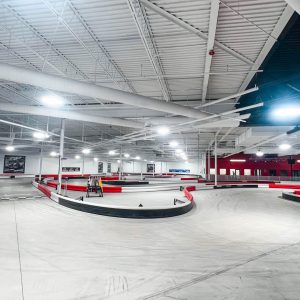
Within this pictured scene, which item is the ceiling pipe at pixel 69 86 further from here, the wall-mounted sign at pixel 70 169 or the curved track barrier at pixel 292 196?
the wall-mounted sign at pixel 70 169

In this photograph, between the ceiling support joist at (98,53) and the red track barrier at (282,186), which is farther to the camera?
the red track barrier at (282,186)

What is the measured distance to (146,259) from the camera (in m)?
3.70

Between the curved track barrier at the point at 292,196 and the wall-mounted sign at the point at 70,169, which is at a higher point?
the wall-mounted sign at the point at 70,169

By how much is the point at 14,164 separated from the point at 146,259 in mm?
31553

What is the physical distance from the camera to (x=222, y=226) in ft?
19.9

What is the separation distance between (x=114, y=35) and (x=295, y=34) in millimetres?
4428

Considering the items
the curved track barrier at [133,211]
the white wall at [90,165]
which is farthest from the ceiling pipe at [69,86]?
the white wall at [90,165]

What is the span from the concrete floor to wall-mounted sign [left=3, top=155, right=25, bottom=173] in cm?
2652

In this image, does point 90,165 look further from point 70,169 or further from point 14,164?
point 14,164

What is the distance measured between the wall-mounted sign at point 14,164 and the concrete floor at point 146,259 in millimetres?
26519

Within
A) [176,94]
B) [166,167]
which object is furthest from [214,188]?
[166,167]

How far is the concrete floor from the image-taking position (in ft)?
9.06

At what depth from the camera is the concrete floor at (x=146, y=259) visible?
276cm

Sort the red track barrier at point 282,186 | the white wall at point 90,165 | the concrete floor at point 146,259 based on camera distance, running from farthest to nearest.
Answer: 1. the white wall at point 90,165
2. the red track barrier at point 282,186
3. the concrete floor at point 146,259
